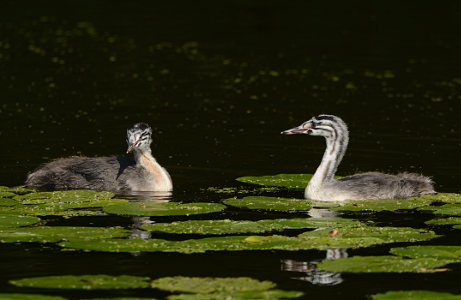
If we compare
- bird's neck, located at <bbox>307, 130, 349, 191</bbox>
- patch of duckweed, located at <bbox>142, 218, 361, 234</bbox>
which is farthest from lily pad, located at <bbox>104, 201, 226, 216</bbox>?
bird's neck, located at <bbox>307, 130, 349, 191</bbox>

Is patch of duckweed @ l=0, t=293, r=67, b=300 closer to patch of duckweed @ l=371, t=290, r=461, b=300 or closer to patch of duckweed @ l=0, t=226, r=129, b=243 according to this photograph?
patch of duckweed @ l=0, t=226, r=129, b=243

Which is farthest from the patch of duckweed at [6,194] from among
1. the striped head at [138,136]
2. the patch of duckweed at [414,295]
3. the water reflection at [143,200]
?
the patch of duckweed at [414,295]

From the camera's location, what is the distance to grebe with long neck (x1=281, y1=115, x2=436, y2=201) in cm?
1577

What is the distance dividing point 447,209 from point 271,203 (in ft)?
8.68

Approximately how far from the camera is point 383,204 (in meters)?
15.0

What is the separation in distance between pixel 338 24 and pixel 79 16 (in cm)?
1126

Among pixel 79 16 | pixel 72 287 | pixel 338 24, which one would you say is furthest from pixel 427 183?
pixel 79 16

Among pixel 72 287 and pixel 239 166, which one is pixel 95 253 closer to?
pixel 72 287

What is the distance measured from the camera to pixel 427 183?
52.6ft

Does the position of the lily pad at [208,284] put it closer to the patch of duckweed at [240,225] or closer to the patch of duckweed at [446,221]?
the patch of duckweed at [240,225]

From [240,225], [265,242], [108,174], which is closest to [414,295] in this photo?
[265,242]

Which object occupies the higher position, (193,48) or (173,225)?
(193,48)

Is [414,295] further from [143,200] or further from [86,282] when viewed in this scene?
[143,200]

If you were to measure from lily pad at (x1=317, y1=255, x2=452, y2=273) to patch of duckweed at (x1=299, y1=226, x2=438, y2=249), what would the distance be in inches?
29.9
